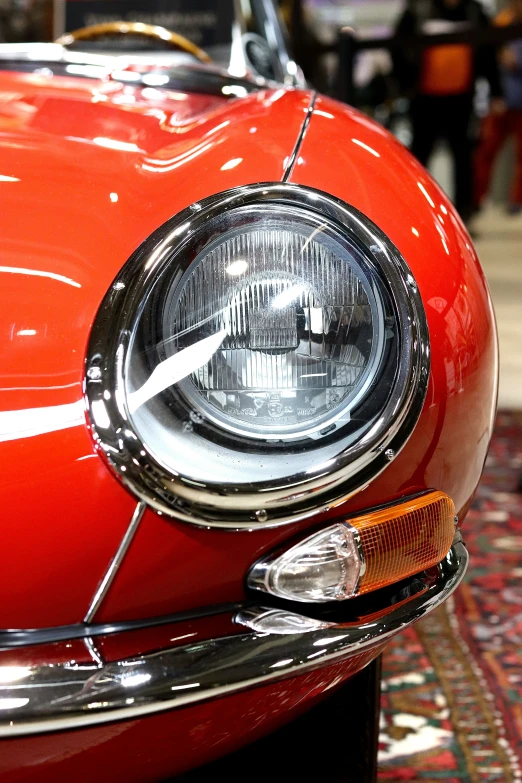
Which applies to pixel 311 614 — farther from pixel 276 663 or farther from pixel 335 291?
pixel 335 291

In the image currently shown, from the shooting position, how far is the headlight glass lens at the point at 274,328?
0.78 m

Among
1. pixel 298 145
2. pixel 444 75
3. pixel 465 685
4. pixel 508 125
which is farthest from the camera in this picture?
pixel 508 125

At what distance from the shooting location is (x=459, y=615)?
1612 mm

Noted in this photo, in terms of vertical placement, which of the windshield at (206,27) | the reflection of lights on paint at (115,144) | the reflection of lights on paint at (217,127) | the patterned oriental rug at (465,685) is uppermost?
the windshield at (206,27)

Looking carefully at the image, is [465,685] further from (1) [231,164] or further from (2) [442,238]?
(1) [231,164]

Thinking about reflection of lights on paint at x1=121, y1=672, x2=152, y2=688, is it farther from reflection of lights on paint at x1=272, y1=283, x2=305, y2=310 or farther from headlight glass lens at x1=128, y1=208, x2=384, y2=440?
reflection of lights on paint at x1=272, y1=283, x2=305, y2=310

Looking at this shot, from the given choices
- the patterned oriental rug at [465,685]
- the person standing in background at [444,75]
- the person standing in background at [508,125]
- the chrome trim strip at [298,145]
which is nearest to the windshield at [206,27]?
the chrome trim strip at [298,145]

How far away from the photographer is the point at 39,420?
0.73 meters

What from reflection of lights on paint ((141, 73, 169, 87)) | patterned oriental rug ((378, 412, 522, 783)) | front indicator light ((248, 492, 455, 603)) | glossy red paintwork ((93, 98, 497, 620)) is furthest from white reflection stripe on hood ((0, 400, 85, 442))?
reflection of lights on paint ((141, 73, 169, 87))

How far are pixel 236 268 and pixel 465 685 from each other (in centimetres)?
88

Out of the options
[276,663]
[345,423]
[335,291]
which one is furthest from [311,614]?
[335,291]

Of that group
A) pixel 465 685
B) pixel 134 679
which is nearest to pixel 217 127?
pixel 134 679

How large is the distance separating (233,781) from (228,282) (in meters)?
0.61

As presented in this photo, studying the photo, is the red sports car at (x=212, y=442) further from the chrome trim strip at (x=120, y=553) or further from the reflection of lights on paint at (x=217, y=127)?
the reflection of lights on paint at (x=217, y=127)
